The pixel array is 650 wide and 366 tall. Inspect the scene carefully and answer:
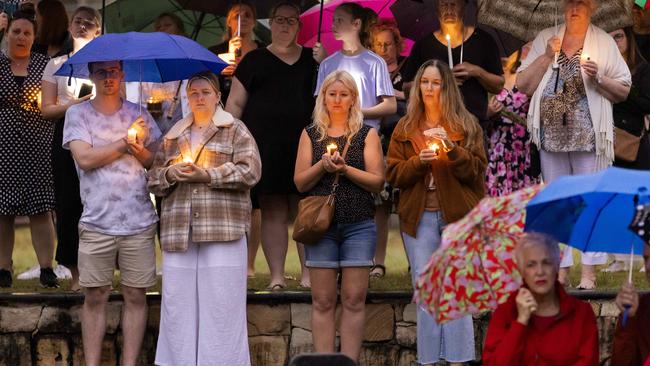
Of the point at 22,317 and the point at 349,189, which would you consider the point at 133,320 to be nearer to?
the point at 22,317

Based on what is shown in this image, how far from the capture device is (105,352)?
1103 cm

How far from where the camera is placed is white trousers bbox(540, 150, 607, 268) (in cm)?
1096

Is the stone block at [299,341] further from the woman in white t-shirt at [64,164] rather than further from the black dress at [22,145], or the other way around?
the black dress at [22,145]

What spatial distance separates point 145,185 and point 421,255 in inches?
70.6

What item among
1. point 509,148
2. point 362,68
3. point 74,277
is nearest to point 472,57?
point 362,68

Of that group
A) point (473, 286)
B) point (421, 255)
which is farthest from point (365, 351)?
point (473, 286)

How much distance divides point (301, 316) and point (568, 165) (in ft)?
6.59

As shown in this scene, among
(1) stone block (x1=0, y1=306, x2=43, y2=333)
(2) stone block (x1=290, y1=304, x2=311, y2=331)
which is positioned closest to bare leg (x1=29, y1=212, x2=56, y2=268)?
(1) stone block (x1=0, y1=306, x2=43, y2=333)

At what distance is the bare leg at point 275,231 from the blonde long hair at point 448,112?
137 centimetres

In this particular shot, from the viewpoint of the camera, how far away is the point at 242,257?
10430 millimetres

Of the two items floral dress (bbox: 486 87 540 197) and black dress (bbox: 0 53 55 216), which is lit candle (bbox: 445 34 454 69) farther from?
black dress (bbox: 0 53 55 216)

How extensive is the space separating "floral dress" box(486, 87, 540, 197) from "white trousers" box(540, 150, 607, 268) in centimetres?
96

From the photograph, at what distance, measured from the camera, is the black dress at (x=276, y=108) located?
11.2 meters

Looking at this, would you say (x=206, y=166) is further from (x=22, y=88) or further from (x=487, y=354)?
(x=487, y=354)
